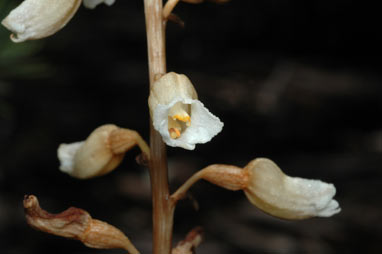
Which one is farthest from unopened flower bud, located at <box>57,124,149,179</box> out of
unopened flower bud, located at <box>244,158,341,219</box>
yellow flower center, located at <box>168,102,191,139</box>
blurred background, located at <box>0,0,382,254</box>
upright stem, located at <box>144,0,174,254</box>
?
blurred background, located at <box>0,0,382,254</box>

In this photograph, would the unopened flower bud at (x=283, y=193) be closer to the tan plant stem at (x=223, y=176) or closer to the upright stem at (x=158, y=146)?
the tan plant stem at (x=223, y=176)

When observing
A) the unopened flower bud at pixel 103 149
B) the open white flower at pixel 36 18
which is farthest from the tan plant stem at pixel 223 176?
the open white flower at pixel 36 18

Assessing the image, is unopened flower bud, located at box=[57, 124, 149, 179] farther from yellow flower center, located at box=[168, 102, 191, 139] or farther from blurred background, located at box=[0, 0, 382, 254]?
blurred background, located at box=[0, 0, 382, 254]

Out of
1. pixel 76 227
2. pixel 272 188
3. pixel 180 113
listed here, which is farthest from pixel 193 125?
pixel 76 227

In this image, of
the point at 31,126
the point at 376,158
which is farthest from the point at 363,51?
the point at 31,126

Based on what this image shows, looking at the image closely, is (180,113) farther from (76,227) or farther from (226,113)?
(226,113)
